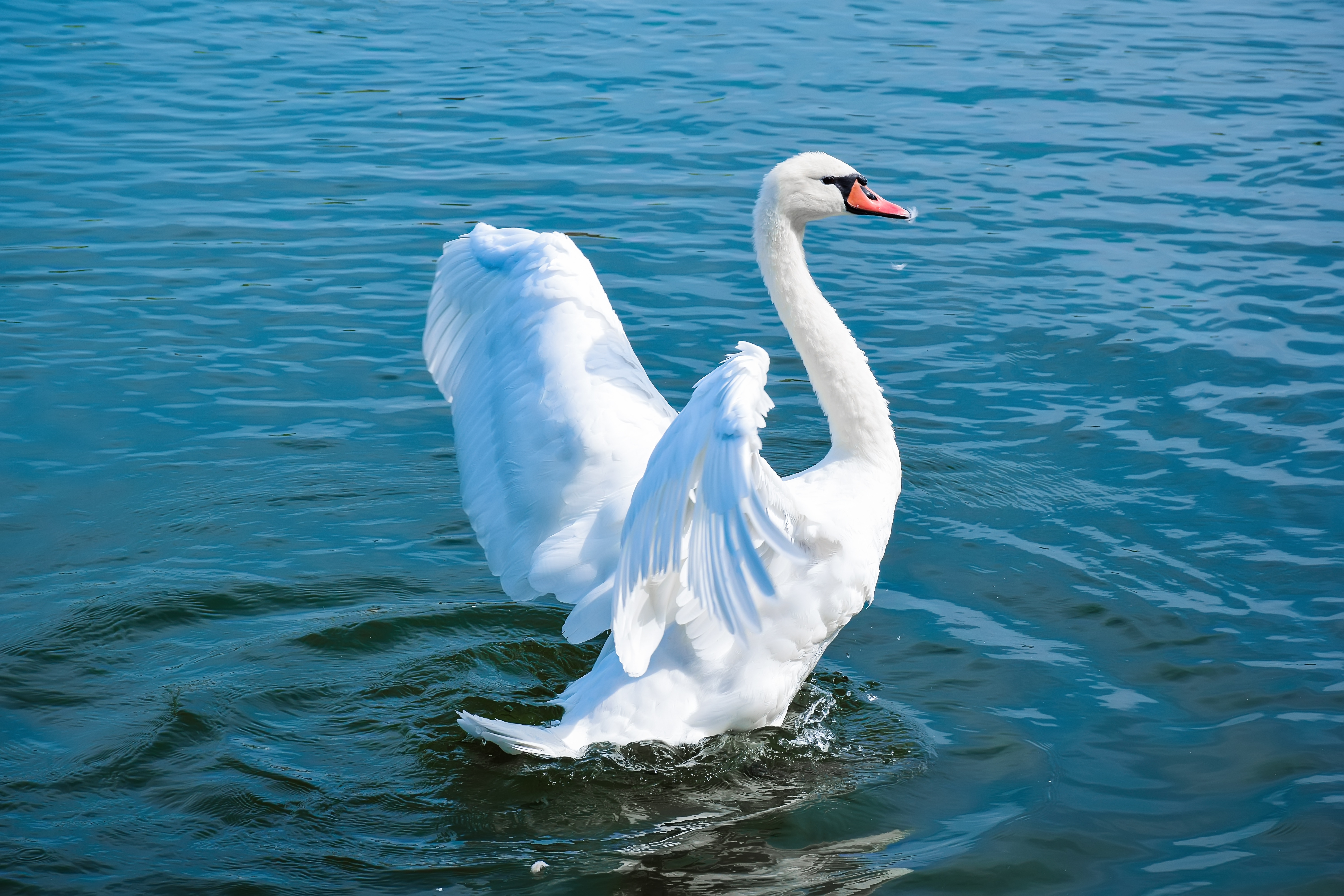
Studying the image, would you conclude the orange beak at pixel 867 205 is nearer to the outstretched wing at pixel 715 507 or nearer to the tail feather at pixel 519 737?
the outstretched wing at pixel 715 507

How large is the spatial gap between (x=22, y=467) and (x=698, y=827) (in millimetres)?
4475

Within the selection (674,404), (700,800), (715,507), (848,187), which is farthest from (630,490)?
(674,404)

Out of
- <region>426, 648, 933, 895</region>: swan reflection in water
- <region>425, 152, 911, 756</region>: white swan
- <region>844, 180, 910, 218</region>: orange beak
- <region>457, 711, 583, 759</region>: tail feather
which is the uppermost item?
<region>844, 180, 910, 218</region>: orange beak

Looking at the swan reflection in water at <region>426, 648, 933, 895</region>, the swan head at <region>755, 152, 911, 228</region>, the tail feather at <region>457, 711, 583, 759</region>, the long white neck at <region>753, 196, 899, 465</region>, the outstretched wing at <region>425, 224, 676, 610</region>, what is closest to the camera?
the swan reflection in water at <region>426, 648, 933, 895</region>

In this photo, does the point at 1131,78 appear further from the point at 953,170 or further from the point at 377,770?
the point at 377,770

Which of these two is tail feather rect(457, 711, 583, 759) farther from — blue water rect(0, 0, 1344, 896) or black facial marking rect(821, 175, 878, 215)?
black facial marking rect(821, 175, 878, 215)

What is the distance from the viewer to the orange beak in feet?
20.4

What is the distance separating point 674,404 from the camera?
28.2ft

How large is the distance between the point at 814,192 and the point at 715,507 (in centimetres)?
233

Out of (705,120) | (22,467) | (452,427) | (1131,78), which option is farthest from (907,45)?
(22,467)

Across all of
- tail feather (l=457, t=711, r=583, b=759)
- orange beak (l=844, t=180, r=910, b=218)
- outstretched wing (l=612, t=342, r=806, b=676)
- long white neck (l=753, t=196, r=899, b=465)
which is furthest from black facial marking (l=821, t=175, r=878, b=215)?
tail feather (l=457, t=711, r=583, b=759)

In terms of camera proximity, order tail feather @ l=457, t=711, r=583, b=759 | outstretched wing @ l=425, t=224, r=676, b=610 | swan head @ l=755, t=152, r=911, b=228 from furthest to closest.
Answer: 1. swan head @ l=755, t=152, r=911, b=228
2. outstretched wing @ l=425, t=224, r=676, b=610
3. tail feather @ l=457, t=711, r=583, b=759

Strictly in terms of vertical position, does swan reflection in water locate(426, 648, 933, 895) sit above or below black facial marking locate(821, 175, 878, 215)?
below

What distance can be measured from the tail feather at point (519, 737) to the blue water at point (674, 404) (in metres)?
0.28
